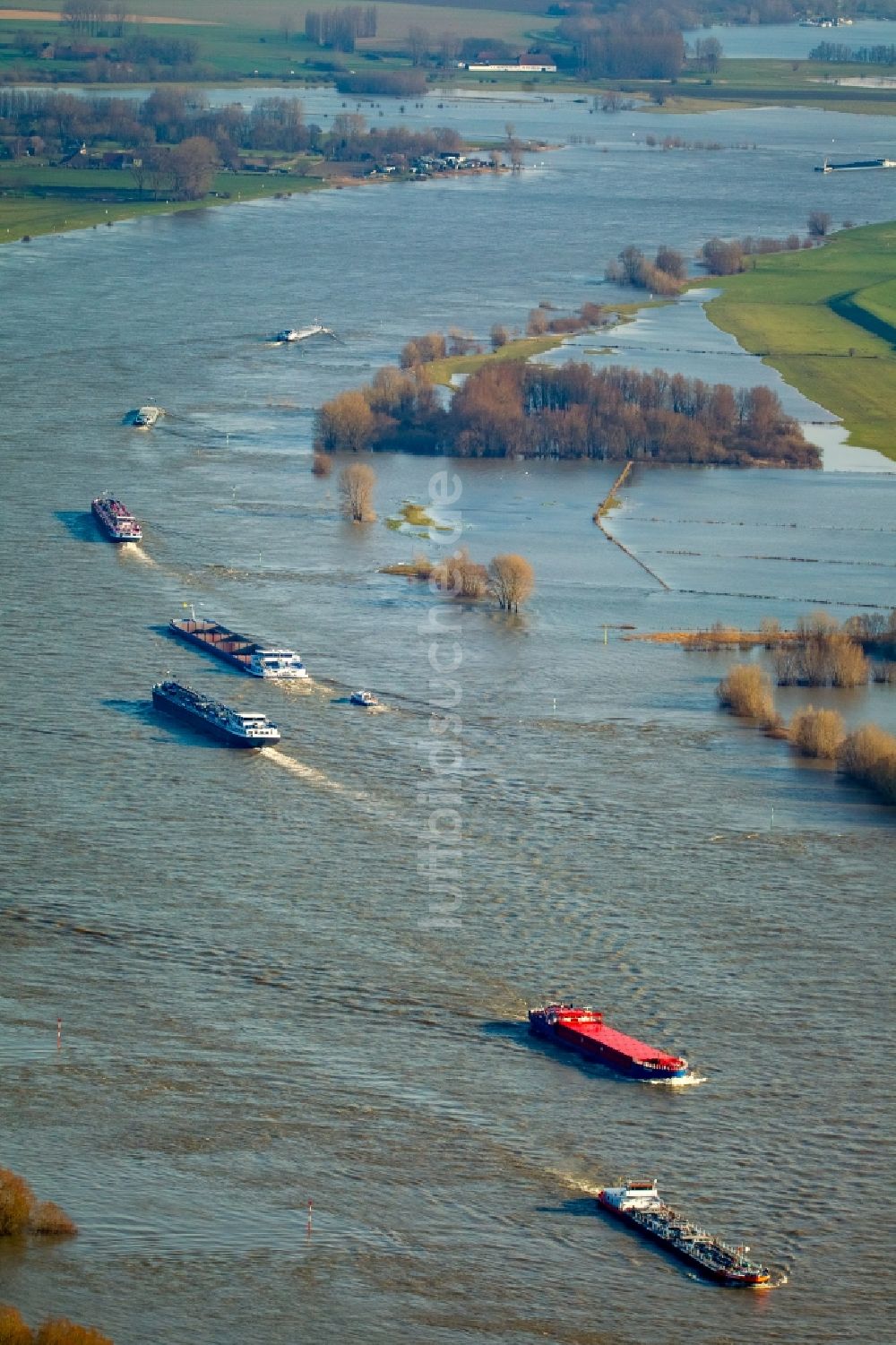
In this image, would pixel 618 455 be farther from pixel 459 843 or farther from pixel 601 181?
pixel 601 181

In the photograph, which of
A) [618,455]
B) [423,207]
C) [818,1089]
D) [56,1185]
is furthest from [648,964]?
[423,207]

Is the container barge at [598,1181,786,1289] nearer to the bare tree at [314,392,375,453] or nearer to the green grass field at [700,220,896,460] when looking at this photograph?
the bare tree at [314,392,375,453]

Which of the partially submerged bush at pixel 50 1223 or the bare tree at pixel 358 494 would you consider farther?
the bare tree at pixel 358 494

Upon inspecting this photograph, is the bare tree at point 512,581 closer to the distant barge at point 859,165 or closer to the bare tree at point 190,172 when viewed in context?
the bare tree at point 190,172

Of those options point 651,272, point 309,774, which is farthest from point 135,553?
point 651,272

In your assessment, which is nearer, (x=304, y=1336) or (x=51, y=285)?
(x=304, y=1336)

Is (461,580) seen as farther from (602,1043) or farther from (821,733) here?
(602,1043)

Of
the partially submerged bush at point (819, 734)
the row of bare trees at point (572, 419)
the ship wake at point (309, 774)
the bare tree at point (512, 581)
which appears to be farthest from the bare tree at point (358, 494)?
the partially submerged bush at point (819, 734)
